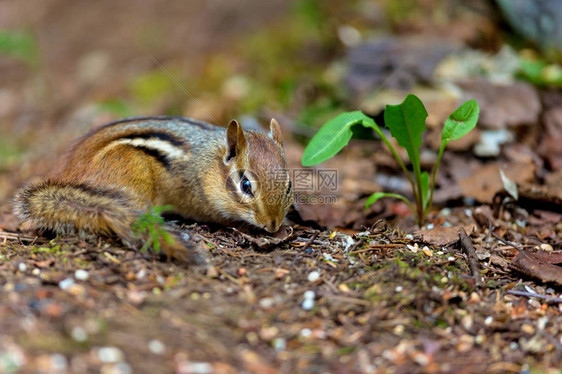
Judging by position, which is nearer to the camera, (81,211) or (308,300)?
(308,300)

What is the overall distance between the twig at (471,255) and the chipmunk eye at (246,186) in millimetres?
1680

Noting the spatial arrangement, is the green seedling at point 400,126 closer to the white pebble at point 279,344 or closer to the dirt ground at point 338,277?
the dirt ground at point 338,277

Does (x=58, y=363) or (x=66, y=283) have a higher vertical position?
(x=66, y=283)

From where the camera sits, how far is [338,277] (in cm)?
347

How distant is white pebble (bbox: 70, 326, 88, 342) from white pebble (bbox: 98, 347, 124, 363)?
13 centimetres

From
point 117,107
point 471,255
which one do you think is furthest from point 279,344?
point 117,107

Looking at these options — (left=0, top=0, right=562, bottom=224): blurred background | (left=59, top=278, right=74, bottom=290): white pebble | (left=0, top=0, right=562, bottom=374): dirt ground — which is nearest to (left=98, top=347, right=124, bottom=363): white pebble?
(left=0, top=0, right=562, bottom=374): dirt ground

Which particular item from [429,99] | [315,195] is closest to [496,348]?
[315,195]

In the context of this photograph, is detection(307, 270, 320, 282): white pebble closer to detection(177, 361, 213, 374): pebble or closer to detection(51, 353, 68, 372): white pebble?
detection(177, 361, 213, 374): pebble

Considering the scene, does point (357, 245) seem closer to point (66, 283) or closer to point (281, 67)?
point (66, 283)

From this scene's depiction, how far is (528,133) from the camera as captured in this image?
19.0ft

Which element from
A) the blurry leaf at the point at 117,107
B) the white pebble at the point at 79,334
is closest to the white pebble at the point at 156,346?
the white pebble at the point at 79,334

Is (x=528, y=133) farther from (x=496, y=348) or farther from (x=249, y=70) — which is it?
(x=249, y=70)

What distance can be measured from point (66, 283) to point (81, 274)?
14cm
